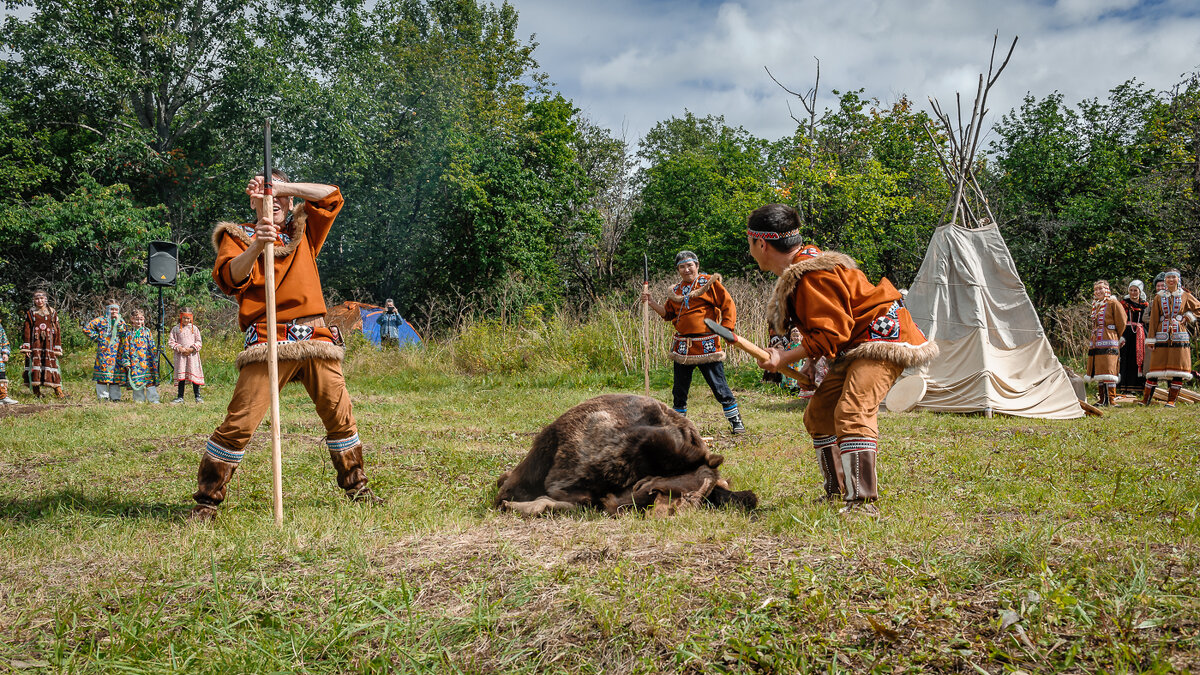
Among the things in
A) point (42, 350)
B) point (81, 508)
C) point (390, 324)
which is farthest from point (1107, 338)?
point (42, 350)

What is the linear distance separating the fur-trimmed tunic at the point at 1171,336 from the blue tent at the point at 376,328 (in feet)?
45.3

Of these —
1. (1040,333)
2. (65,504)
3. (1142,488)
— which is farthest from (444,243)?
(1142,488)

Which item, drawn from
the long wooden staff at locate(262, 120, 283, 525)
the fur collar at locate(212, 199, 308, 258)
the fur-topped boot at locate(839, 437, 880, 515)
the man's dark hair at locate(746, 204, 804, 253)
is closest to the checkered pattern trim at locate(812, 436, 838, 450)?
the fur-topped boot at locate(839, 437, 880, 515)

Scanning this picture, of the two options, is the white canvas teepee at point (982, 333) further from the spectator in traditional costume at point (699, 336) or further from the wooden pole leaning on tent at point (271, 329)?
the wooden pole leaning on tent at point (271, 329)

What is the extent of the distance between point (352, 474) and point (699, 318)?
4.42 meters

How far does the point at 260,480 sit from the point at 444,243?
881 inches

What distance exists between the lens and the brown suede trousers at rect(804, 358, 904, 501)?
12.2ft

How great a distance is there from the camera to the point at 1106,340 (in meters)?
10.8

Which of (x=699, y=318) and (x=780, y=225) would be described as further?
(x=699, y=318)

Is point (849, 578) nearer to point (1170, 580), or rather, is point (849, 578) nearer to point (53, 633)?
point (1170, 580)

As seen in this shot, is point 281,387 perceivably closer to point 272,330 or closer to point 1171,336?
point 272,330

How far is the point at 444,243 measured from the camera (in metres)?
26.9

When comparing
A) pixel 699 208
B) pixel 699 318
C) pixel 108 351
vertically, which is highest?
pixel 699 208

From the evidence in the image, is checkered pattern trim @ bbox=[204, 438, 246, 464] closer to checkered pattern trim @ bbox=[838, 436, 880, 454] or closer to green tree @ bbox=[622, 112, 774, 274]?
checkered pattern trim @ bbox=[838, 436, 880, 454]
